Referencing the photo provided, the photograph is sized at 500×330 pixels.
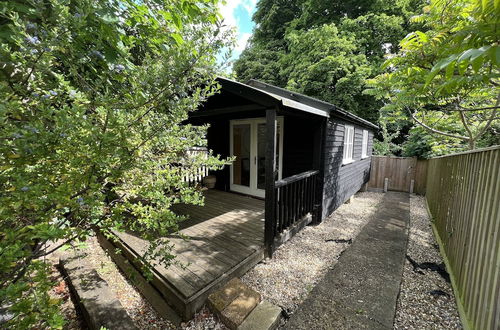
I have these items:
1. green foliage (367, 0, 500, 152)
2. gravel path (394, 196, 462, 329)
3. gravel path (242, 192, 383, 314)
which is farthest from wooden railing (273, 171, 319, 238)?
green foliage (367, 0, 500, 152)

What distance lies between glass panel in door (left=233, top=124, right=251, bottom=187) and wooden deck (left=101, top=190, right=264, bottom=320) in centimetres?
139

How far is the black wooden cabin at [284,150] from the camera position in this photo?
3.25 metres

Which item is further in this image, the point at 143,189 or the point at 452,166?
the point at 452,166

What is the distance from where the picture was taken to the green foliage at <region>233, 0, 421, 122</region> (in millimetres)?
11906

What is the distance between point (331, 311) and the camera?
7.83ft

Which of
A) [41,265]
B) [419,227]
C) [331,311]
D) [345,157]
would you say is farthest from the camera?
[345,157]

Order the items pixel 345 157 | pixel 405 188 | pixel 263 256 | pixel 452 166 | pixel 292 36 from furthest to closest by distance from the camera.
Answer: pixel 292 36
pixel 405 188
pixel 345 157
pixel 452 166
pixel 263 256

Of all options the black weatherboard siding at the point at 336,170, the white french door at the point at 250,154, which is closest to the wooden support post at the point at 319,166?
the black weatherboard siding at the point at 336,170

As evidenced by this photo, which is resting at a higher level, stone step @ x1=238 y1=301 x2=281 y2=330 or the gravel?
stone step @ x1=238 y1=301 x2=281 y2=330

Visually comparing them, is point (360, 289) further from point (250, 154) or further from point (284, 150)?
point (250, 154)

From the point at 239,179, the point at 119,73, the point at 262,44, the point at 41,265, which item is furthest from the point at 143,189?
the point at 262,44

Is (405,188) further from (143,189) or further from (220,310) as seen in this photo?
(143,189)

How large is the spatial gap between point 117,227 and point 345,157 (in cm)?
628

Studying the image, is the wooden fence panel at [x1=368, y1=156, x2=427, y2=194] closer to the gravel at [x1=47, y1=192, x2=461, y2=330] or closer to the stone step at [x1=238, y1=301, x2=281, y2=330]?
the gravel at [x1=47, y1=192, x2=461, y2=330]
